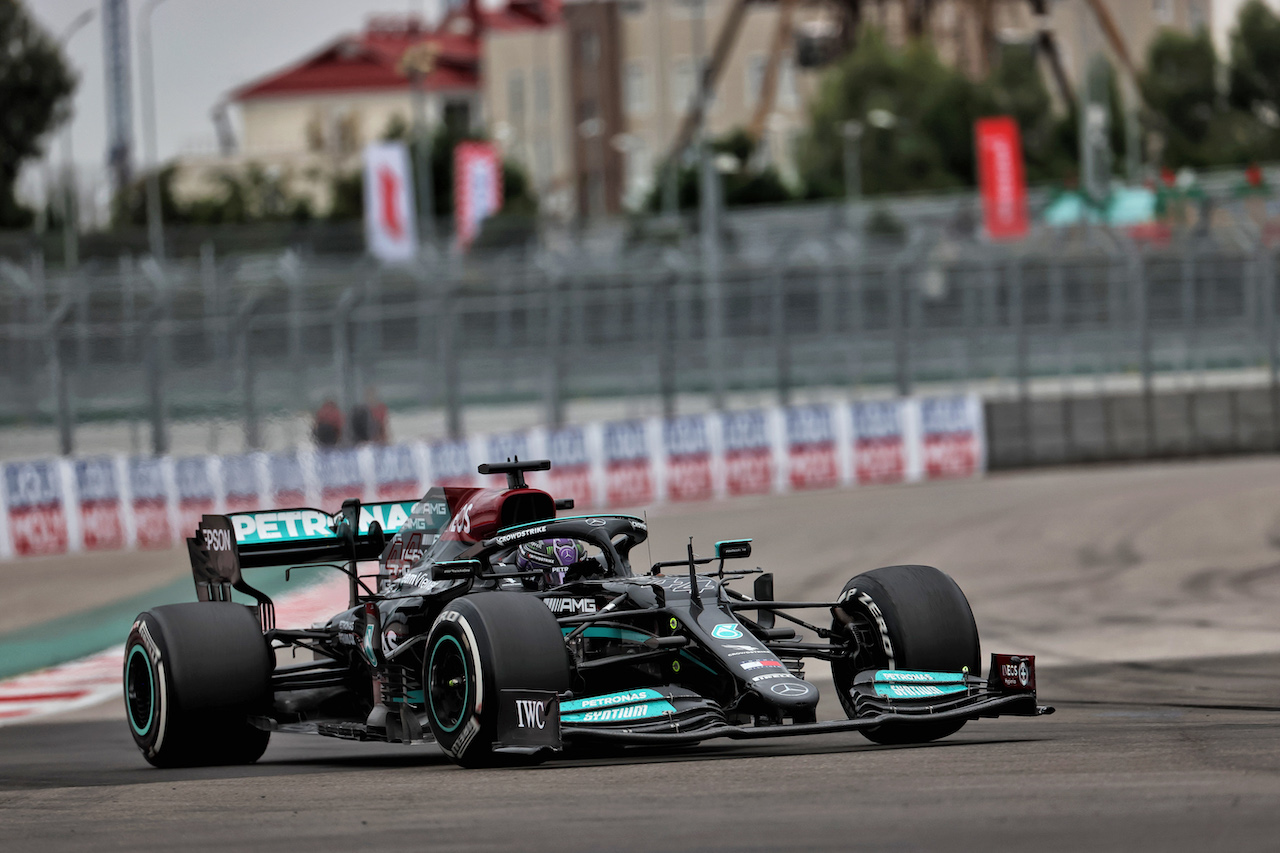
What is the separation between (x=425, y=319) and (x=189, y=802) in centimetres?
2050

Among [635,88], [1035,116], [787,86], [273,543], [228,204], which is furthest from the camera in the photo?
[787,86]

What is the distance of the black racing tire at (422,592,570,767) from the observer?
24.1 ft

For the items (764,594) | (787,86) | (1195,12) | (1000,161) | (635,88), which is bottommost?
(764,594)

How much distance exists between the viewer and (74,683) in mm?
13070

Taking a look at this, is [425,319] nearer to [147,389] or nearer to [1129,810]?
[147,389]

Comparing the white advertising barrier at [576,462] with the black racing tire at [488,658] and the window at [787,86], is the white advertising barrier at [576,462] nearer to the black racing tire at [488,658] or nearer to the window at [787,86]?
the black racing tire at [488,658]

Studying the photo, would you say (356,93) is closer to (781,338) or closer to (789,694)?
(781,338)

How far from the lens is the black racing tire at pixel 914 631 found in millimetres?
7949

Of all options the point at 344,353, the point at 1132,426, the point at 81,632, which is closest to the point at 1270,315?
the point at 1132,426

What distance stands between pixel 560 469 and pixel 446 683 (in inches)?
656

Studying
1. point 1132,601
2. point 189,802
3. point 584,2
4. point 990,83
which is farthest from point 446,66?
point 189,802

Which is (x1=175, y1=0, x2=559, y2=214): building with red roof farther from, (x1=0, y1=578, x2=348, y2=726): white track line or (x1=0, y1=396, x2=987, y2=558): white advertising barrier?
(x1=0, y1=578, x2=348, y2=726): white track line

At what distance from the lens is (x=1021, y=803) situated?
610 centimetres

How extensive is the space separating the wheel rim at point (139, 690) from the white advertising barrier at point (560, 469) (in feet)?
30.6
